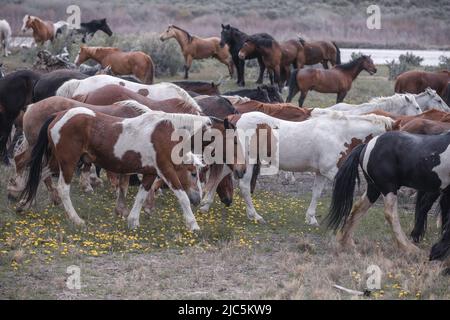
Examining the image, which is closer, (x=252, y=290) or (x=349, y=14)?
(x=252, y=290)

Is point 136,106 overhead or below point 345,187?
overhead

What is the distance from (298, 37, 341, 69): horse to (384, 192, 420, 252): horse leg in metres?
14.2

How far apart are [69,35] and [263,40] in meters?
5.72

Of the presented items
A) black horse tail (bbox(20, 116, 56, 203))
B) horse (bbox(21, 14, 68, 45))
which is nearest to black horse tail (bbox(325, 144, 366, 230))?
black horse tail (bbox(20, 116, 56, 203))

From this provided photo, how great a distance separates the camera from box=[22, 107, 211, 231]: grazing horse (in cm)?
914

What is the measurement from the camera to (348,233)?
29.8ft

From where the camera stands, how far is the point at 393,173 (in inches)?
340

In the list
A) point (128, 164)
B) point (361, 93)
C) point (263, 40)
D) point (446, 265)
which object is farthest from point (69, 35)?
point (446, 265)

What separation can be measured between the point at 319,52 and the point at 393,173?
14.6m

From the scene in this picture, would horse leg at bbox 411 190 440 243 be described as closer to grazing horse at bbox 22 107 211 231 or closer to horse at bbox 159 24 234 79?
grazing horse at bbox 22 107 211 231

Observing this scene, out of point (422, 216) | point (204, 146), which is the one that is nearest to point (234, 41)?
point (204, 146)

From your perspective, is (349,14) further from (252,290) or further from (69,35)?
(252,290)

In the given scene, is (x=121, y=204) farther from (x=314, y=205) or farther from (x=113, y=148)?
(x=314, y=205)
